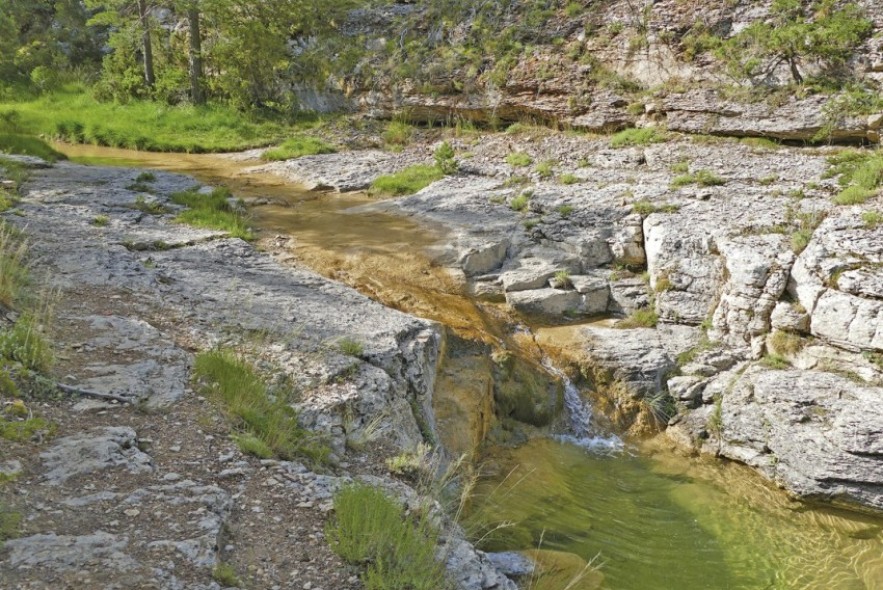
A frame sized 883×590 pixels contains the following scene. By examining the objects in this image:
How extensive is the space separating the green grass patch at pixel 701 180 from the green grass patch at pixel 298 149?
37.7ft

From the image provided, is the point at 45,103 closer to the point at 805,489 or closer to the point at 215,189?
the point at 215,189

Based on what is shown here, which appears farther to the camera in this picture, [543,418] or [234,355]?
[543,418]

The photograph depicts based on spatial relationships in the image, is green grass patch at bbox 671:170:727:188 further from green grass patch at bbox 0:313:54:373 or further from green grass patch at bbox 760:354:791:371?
green grass patch at bbox 0:313:54:373

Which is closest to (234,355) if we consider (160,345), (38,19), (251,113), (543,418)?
(160,345)

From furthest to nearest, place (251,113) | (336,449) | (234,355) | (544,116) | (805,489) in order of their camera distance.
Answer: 1. (251,113)
2. (544,116)
3. (805,489)
4. (234,355)
5. (336,449)

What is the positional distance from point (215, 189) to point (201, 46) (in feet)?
48.6

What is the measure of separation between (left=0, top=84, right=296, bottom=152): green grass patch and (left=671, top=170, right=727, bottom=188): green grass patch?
557 inches

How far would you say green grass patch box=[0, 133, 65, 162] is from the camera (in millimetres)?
17875

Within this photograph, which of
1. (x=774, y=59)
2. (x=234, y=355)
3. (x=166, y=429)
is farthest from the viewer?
(x=774, y=59)

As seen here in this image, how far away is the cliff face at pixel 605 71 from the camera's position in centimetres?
1719

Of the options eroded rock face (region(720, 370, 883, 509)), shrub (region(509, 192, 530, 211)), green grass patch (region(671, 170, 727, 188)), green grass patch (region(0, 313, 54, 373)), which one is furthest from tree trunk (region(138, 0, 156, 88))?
eroded rock face (region(720, 370, 883, 509))

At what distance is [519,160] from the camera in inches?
724

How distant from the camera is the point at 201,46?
1098 inches

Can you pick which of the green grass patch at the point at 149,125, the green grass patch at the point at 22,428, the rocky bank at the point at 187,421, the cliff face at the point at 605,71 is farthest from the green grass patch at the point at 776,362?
the green grass patch at the point at 149,125
